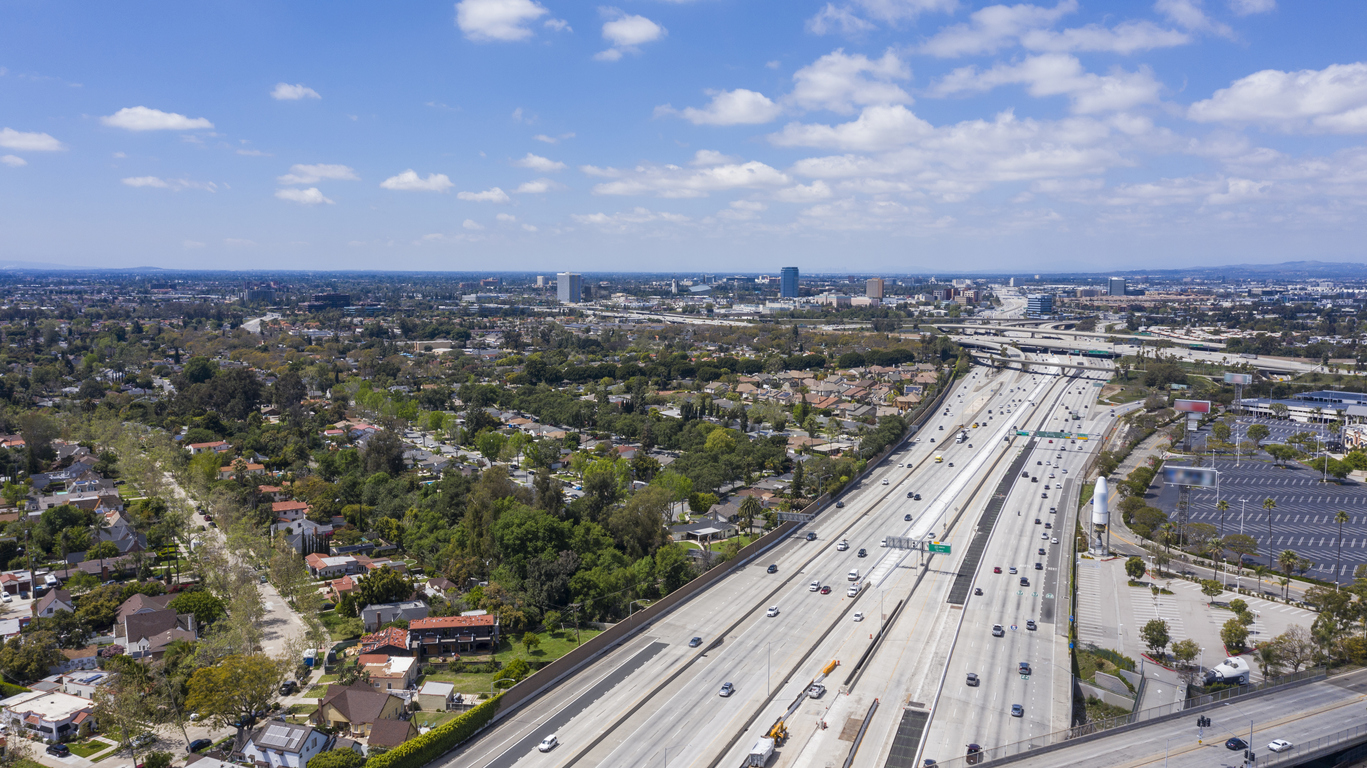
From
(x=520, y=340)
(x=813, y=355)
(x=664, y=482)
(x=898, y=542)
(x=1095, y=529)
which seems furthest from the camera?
(x=520, y=340)

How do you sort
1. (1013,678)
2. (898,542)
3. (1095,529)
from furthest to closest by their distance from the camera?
(1095,529) → (898,542) → (1013,678)

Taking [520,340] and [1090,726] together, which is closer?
[1090,726]

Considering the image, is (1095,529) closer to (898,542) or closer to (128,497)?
(898,542)

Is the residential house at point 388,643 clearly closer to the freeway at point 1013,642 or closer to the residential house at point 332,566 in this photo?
the residential house at point 332,566

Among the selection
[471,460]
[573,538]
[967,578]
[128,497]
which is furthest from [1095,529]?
[128,497]

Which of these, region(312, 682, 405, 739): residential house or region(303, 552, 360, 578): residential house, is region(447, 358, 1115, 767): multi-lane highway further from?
region(303, 552, 360, 578): residential house

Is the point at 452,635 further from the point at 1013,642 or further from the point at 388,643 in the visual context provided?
the point at 1013,642
